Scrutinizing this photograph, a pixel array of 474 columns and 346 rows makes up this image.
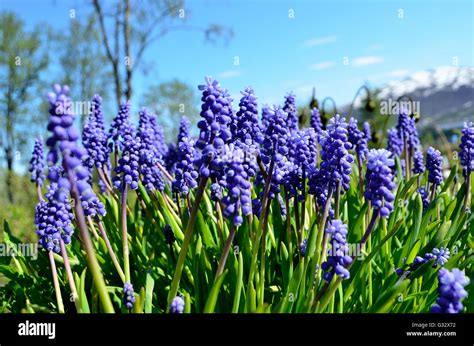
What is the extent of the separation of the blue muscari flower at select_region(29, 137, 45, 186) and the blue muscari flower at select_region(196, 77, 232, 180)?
225cm

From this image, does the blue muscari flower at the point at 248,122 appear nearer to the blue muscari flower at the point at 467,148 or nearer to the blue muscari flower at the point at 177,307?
the blue muscari flower at the point at 177,307

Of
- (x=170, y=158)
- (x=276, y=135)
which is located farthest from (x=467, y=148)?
(x=170, y=158)

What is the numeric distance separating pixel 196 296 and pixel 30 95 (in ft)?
107

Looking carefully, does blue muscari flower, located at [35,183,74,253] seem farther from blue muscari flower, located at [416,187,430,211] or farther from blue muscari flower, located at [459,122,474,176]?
blue muscari flower, located at [416,187,430,211]

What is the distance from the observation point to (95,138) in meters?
3.53

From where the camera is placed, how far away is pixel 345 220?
3174mm

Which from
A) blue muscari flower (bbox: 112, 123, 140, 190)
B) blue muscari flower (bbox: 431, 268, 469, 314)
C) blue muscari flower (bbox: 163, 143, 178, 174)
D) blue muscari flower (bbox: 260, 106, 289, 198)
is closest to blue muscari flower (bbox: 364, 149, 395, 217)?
blue muscari flower (bbox: 431, 268, 469, 314)

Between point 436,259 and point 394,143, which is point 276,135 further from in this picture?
point 394,143

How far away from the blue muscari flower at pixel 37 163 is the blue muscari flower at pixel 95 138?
0.37 metres

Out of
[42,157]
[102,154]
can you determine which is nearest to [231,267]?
[102,154]

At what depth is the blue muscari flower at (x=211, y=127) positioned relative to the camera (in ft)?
6.52

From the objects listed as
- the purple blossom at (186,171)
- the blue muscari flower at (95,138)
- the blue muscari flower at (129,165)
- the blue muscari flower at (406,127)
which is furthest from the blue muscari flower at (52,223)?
the blue muscari flower at (406,127)

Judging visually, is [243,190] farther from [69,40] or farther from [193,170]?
[69,40]

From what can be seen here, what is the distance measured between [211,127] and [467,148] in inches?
67.4
